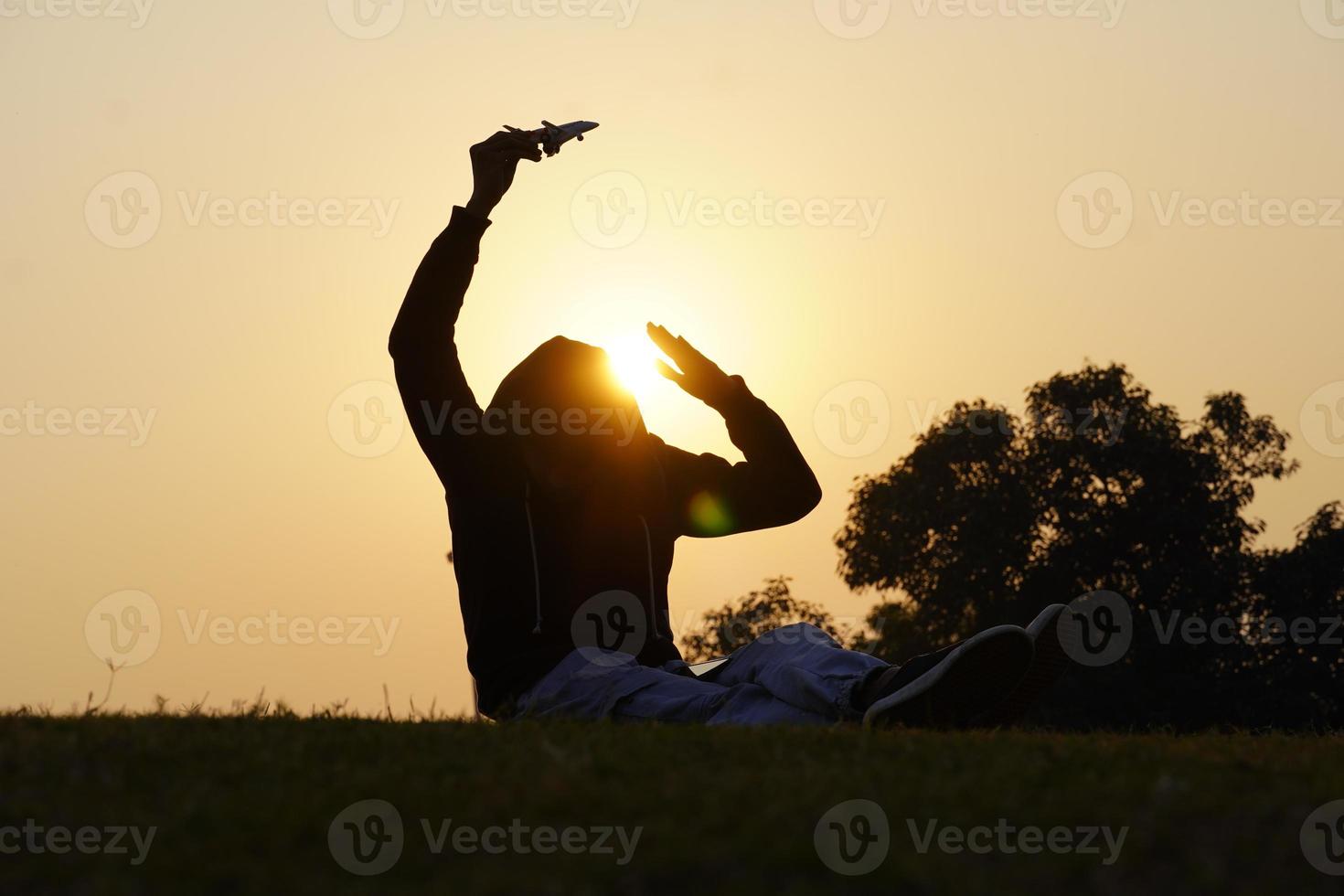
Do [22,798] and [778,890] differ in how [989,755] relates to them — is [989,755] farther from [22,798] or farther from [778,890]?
[22,798]

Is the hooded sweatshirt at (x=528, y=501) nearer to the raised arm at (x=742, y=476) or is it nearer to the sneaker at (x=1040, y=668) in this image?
the raised arm at (x=742, y=476)

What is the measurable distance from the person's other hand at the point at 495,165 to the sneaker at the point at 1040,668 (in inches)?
145

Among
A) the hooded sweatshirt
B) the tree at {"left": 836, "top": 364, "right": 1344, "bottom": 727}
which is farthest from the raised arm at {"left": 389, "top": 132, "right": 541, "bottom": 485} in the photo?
the tree at {"left": 836, "top": 364, "right": 1344, "bottom": 727}

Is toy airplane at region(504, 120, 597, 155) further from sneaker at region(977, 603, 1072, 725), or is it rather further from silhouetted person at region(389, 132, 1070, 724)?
sneaker at region(977, 603, 1072, 725)

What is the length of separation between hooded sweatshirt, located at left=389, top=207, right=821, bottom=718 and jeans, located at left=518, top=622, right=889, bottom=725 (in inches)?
9.4

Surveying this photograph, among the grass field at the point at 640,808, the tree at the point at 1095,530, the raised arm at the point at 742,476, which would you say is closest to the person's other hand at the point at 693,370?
the raised arm at the point at 742,476

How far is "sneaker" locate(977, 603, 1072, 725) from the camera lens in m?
6.52

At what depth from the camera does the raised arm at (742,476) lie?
8.57 meters

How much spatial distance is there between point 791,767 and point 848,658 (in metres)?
2.13

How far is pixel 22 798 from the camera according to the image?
174 inches

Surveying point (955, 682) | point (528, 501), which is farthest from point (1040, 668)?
point (528, 501)

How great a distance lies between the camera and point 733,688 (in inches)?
277

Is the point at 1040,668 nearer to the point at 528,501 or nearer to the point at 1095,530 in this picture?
the point at 528,501

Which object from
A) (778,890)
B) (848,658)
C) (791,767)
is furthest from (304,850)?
(848,658)
